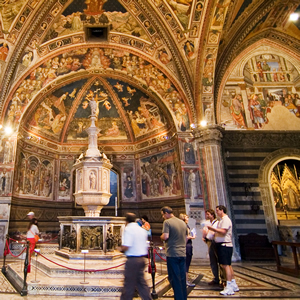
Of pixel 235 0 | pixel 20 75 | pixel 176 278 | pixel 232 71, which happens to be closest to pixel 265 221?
pixel 232 71

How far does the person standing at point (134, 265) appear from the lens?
11.3 ft

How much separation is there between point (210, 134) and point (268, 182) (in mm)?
3337

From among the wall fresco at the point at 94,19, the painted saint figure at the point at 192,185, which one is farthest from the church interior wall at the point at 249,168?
the wall fresco at the point at 94,19

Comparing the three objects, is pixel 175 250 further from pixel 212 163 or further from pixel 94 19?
pixel 94 19

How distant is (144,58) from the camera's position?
1246cm

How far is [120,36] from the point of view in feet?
39.1

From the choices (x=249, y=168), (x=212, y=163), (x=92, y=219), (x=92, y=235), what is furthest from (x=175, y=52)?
(x=92, y=235)

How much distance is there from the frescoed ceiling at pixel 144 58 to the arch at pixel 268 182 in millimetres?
1646

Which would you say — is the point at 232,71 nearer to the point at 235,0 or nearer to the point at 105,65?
the point at 235,0

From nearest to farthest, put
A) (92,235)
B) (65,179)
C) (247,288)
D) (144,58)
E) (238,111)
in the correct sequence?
(247,288) < (92,235) < (144,58) < (238,111) < (65,179)

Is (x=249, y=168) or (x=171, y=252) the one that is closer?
(x=171, y=252)

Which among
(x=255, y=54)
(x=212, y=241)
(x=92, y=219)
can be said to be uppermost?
(x=255, y=54)

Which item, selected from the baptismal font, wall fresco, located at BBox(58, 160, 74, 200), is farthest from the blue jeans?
wall fresco, located at BBox(58, 160, 74, 200)

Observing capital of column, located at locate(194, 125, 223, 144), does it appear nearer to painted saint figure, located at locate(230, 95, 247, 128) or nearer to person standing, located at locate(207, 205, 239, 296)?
painted saint figure, located at locate(230, 95, 247, 128)
